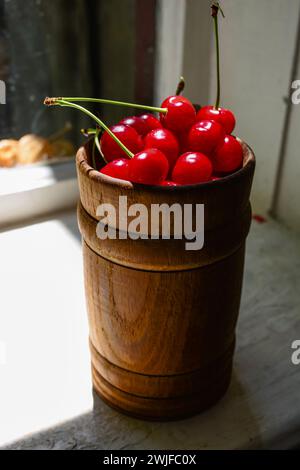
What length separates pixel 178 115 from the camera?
2.00 feet

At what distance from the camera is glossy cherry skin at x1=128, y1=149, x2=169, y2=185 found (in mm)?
546

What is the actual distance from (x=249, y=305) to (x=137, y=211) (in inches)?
16.1

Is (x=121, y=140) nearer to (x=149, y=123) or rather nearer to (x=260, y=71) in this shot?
(x=149, y=123)

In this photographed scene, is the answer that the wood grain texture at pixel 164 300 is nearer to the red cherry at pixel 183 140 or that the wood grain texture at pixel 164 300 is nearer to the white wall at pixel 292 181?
the red cherry at pixel 183 140

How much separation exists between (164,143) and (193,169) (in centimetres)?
5

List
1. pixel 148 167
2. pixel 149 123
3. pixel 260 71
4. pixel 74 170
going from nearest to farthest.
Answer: pixel 148 167 → pixel 149 123 → pixel 260 71 → pixel 74 170

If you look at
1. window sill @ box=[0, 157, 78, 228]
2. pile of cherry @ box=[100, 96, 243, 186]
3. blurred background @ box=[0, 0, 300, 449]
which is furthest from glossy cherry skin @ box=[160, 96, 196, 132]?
window sill @ box=[0, 157, 78, 228]

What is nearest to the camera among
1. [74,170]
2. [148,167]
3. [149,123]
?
[148,167]

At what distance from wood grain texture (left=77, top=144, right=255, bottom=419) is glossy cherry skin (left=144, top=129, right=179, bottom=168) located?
2.7 inches

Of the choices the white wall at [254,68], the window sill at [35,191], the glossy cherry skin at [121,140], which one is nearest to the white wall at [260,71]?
the white wall at [254,68]

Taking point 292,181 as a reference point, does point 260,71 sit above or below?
above

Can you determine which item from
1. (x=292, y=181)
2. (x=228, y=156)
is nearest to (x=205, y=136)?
(x=228, y=156)

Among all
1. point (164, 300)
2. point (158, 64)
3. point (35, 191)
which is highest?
point (158, 64)

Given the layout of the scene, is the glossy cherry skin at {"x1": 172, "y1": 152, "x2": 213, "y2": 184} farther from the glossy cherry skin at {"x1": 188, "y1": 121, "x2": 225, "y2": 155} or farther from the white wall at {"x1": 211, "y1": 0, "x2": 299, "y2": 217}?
the white wall at {"x1": 211, "y1": 0, "x2": 299, "y2": 217}
